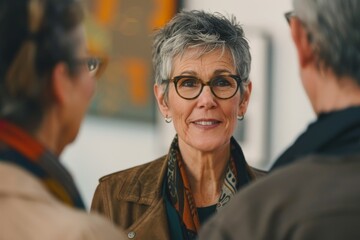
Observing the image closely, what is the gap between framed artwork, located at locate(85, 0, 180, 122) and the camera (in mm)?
7633

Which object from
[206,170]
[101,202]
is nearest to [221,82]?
[206,170]

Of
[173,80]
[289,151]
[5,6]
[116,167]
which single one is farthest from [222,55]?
[116,167]

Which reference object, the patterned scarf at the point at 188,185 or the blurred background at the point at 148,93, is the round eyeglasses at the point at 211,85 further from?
the blurred background at the point at 148,93

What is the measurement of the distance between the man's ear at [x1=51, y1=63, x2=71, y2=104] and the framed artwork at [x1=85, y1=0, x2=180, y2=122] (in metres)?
5.28

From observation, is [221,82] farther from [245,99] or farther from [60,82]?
[60,82]

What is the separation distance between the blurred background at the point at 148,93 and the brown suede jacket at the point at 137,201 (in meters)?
2.94

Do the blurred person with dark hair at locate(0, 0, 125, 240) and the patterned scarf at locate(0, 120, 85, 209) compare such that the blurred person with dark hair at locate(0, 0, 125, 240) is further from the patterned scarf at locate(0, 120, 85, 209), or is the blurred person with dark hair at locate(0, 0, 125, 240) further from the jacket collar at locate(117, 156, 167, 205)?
the jacket collar at locate(117, 156, 167, 205)

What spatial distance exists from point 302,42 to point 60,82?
518 mm

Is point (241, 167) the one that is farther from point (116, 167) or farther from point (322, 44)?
point (116, 167)

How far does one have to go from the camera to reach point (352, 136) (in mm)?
2207

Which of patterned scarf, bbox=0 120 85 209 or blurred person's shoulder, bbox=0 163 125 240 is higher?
patterned scarf, bbox=0 120 85 209

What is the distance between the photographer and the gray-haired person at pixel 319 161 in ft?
6.86

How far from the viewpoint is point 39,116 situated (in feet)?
7.27

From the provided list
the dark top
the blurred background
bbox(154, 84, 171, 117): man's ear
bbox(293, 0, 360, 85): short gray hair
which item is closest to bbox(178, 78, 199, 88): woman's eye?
bbox(154, 84, 171, 117): man's ear
